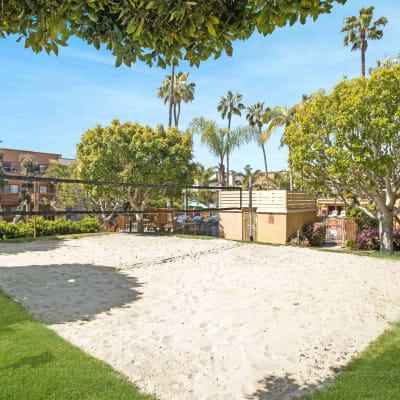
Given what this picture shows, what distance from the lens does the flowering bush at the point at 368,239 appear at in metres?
17.0

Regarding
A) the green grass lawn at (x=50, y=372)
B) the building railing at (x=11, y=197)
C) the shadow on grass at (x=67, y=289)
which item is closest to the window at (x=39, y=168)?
the building railing at (x=11, y=197)

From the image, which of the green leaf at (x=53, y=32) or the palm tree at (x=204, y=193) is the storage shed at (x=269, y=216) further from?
the green leaf at (x=53, y=32)

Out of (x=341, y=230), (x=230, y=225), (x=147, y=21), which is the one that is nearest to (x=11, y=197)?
(x=230, y=225)

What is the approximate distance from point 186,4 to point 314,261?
23.7 feet

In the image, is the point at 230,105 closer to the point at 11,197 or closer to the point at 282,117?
the point at 282,117

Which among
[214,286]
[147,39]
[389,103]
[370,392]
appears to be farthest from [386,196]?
[147,39]

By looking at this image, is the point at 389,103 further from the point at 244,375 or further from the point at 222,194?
the point at 244,375

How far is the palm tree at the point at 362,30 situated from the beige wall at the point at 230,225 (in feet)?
60.5

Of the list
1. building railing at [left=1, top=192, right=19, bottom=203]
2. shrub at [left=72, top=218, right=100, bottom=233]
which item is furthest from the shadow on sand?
building railing at [left=1, top=192, right=19, bottom=203]

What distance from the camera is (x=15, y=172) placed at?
3959cm

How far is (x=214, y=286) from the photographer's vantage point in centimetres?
595

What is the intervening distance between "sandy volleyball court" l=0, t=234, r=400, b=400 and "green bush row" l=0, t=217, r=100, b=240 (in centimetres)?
456

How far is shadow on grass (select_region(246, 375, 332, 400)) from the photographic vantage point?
269cm

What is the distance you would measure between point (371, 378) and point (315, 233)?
52.9 feet
